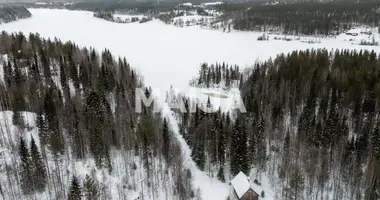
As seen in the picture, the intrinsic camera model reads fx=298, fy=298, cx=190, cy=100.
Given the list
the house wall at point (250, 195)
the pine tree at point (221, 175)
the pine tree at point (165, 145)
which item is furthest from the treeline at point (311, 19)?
the house wall at point (250, 195)

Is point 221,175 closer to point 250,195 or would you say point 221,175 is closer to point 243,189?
point 243,189

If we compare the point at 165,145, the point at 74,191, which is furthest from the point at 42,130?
the point at 165,145

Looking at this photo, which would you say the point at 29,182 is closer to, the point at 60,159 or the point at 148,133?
the point at 60,159

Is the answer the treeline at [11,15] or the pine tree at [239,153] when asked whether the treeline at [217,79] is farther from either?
the treeline at [11,15]

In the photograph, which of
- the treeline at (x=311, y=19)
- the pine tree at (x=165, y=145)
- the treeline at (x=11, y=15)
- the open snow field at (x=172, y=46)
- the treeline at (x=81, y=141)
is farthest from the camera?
the treeline at (x=11, y=15)

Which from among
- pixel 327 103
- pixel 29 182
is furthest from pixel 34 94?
pixel 327 103
